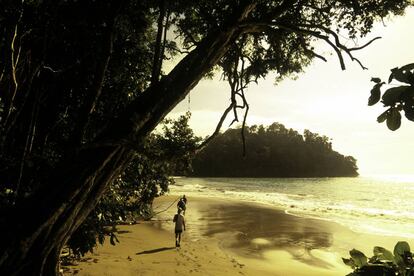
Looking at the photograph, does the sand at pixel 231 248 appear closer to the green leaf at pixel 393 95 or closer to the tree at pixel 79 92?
the tree at pixel 79 92

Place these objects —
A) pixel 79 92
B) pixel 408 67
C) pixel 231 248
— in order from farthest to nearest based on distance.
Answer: pixel 231 248 < pixel 79 92 < pixel 408 67

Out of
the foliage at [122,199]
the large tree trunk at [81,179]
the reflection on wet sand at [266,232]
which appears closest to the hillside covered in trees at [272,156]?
the reflection on wet sand at [266,232]

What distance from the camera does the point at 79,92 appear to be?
6.14 m

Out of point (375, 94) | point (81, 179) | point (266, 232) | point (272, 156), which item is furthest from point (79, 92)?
point (272, 156)

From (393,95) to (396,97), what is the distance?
0.01m

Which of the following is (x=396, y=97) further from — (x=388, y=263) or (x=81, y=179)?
(x=81, y=179)

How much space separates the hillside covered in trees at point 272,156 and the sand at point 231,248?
390ft

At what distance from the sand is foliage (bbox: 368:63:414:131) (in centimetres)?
948

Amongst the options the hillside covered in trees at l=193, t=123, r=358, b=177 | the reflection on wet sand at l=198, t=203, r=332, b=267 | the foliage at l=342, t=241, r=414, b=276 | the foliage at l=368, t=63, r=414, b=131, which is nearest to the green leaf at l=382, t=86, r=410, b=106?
the foliage at l=368, t=63, r=414, b=131

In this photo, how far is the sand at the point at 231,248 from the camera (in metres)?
11.4

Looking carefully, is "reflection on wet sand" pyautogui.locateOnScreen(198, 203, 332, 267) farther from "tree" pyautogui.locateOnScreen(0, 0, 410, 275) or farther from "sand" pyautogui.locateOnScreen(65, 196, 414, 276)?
"tree" pyautogui.locateOnScreen(0, 0, 410, 275)

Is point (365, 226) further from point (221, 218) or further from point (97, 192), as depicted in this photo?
point (97, 192)

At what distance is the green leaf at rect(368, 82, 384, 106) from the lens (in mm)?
1508

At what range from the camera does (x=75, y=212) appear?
2.89 metres
